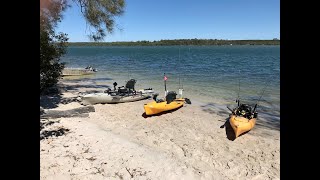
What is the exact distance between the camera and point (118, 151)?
10023 mm

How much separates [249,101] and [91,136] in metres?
12.7

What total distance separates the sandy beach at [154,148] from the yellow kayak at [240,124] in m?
0.29

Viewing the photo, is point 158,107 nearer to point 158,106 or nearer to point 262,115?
point 158,106

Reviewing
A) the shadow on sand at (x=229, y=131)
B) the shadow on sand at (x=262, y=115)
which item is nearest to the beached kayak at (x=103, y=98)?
the shadow on sand at (x=262, y=115)

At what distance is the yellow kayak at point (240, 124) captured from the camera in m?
12.3

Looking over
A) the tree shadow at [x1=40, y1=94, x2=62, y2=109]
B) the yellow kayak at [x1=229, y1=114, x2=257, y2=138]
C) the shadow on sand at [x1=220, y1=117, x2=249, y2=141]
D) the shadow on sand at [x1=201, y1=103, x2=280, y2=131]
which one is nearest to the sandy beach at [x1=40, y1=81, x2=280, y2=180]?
the shadow on sand at [x1=220, y1=117, x2=249, y2=141]

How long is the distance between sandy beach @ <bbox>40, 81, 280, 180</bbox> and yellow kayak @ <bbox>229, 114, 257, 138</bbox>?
29cm

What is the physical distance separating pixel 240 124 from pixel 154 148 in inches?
155

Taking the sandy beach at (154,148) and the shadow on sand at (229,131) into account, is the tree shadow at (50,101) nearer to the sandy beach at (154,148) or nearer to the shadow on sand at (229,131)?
the sandy beach at (154,148)

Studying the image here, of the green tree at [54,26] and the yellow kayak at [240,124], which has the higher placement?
the green tree at [54,26]
